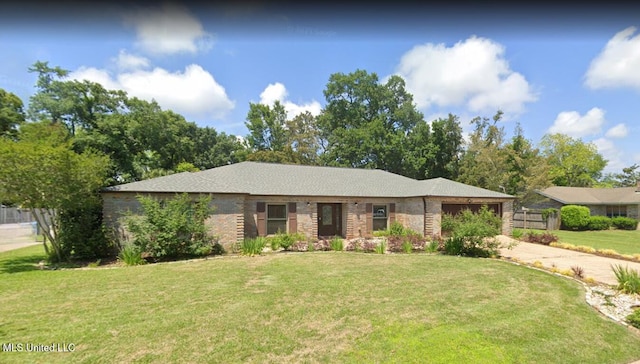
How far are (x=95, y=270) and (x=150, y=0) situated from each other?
8.94 m

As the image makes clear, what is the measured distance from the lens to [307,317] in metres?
5.20

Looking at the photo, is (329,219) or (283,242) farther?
(329,219)

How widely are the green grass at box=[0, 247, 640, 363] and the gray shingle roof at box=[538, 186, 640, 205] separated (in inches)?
974

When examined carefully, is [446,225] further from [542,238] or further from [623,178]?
[623,178]

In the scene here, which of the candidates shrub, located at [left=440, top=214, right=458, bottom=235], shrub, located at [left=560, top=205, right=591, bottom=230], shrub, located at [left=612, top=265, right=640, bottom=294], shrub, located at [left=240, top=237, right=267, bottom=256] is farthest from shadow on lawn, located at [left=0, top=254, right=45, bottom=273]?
shrub, located at [left=560, top=205, right=591, bottom=230]

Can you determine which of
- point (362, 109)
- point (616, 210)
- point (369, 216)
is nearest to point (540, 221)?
point (616, 210)

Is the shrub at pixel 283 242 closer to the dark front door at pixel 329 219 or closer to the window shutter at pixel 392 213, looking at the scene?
the dark front door at pixel 329 219

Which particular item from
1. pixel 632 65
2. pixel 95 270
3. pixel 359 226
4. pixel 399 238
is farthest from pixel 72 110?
pixel 632 65

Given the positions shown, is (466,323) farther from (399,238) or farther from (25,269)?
Result: (25,269)

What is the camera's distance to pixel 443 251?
12398 millimetres

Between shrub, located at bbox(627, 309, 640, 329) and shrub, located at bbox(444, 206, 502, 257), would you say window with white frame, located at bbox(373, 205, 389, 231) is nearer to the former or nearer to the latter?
shrub, located at bbox(444, 206, 502, 257)

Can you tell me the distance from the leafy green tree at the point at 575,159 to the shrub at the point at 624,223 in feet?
94.6

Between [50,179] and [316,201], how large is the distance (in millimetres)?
11343

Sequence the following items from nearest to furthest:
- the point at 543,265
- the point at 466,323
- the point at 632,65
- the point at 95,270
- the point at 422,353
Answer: the point at 422,353 < the point at 466,323 < the point at 632,65 < the point at 95,270 < the point at 543,265
